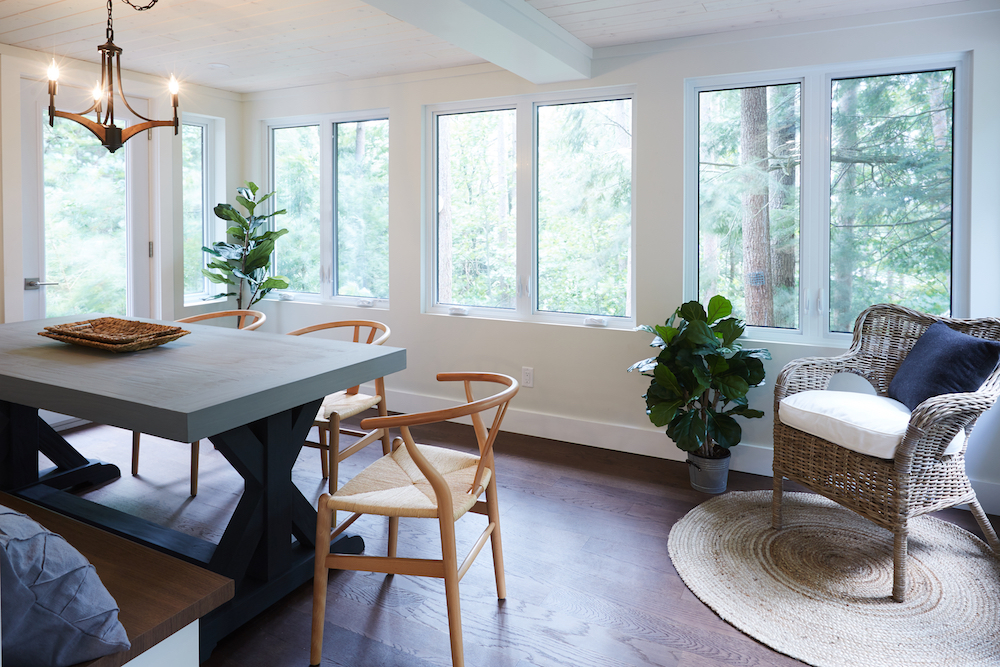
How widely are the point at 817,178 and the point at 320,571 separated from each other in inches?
112

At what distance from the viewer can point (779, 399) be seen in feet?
8.89

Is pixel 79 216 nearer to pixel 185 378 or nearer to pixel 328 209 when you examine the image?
pixel 328 209

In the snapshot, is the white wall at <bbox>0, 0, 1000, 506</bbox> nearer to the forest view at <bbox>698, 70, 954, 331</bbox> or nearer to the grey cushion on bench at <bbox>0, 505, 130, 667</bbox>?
the forest view at <bbox>698, 70, 954, 331</bbox>

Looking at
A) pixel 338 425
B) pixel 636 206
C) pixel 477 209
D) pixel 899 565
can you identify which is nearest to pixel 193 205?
pixel 477 209

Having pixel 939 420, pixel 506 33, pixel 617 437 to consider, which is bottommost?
pixel 617 437

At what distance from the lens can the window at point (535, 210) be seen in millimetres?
3738

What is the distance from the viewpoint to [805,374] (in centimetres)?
274

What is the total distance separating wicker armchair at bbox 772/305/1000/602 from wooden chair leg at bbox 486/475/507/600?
1.25m

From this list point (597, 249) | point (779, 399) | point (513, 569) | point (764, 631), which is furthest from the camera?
point (597, 249)

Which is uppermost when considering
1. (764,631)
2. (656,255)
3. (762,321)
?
(656,255)

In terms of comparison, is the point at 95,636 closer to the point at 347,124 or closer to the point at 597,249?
the point at 597,249

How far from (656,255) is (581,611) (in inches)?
78.8

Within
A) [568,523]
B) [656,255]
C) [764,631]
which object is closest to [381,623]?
[568,523]

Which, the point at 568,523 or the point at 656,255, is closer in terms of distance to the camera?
the point at 568,523
